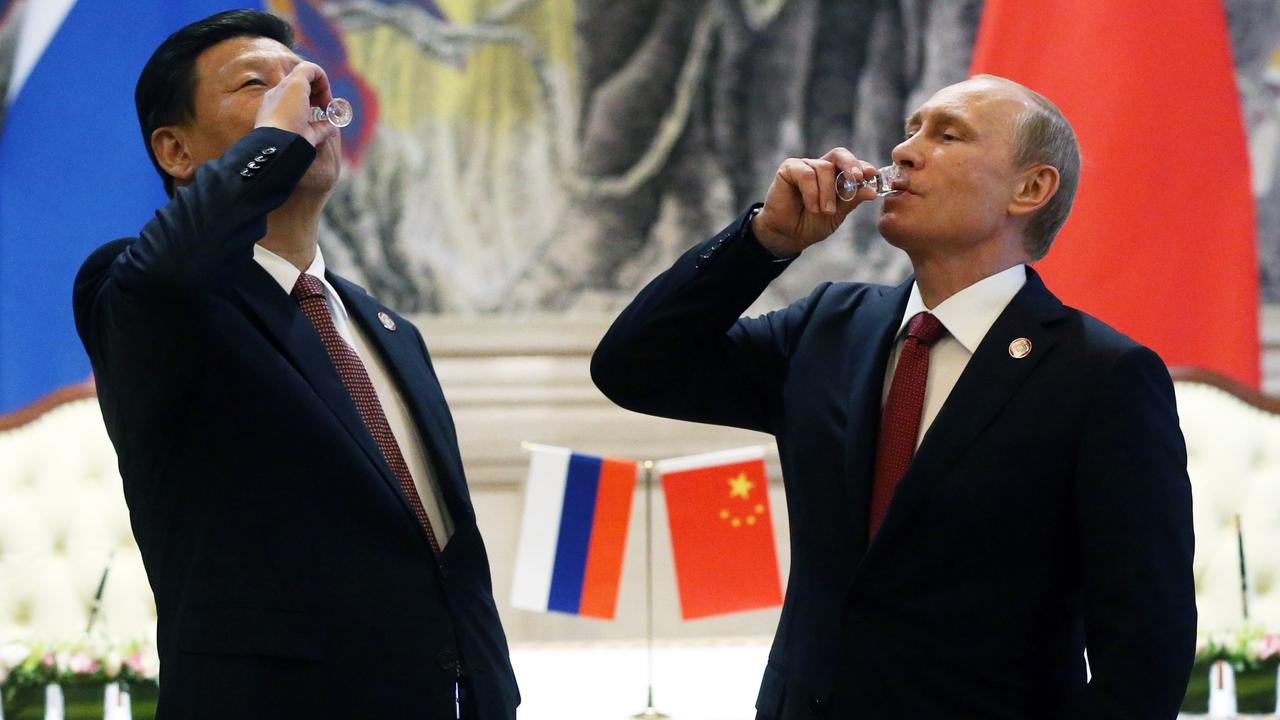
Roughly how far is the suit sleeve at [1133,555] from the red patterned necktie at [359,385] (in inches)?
37.2

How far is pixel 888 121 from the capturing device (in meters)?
5.12

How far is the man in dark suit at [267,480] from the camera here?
5.70 ft

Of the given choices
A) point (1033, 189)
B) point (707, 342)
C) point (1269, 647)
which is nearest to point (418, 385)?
point (707, 342)

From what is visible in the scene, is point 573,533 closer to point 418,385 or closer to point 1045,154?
point 418,385

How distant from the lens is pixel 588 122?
16.8 feet

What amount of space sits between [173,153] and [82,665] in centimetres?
152

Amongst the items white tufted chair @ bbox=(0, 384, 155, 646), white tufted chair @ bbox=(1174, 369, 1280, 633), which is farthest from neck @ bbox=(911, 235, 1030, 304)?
white tufted chair @ bbox=(0, 384, 155, 646)

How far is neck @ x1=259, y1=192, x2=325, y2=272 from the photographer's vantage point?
204 centimetres

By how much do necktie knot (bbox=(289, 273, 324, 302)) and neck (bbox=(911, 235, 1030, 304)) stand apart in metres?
0.95

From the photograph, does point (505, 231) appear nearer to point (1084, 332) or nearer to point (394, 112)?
point (394, 112)

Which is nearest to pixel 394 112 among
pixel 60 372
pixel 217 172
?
pixel 60 372

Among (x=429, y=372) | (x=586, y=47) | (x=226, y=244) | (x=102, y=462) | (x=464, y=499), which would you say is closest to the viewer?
(x=226, y=244)

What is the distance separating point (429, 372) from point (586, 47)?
311 centimetres

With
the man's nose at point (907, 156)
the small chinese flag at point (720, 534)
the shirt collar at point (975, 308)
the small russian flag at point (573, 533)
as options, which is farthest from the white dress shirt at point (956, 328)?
the small russian flag at point (573, 533)
